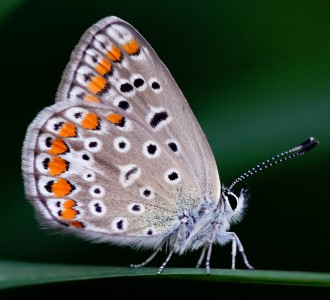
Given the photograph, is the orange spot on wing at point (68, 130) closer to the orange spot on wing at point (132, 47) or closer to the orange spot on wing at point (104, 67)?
the orange spot on wing at point (104, 67)

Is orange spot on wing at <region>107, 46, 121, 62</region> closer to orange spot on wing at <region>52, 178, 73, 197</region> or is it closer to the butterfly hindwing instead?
the butterfly hindwing

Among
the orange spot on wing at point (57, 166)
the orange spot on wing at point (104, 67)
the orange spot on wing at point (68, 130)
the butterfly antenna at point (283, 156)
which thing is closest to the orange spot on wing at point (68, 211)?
the orange spot on wing at point (57, 166)

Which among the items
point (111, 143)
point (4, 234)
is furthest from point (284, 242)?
point (4, 234)

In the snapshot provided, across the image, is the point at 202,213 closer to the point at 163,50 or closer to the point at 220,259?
the point at 220,259

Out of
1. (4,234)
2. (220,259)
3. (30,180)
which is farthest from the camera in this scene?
(220,259)

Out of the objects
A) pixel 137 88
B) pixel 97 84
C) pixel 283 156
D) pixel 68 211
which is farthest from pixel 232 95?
pixel 68 211

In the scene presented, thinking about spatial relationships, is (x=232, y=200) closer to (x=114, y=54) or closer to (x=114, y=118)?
(x=114, y=118)

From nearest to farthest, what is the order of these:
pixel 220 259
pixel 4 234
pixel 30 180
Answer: pixel 30 180
pixel 4 234
pixel 220 259
